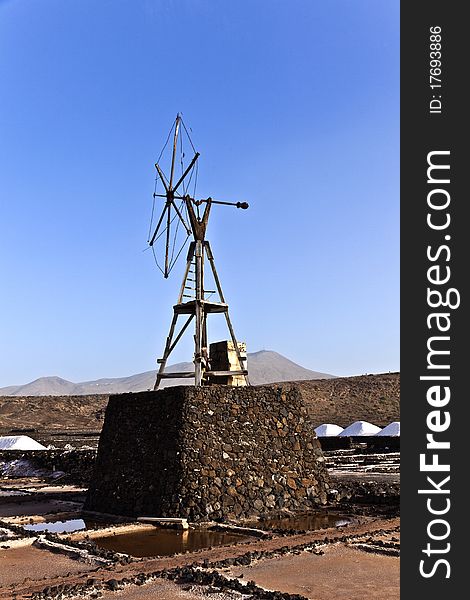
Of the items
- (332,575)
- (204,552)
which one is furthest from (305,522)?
(332,575)

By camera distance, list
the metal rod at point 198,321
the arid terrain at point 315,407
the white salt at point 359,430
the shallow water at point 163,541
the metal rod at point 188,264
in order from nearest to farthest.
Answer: the shallow water at point 163,541
the metal rod at point 198,321
the metal rod at point 188,264
the white salt at point 359,430
the arid terrain at point 315,407

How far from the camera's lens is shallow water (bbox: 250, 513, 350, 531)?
12.3 metres

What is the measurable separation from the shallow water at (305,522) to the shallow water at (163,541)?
3.83 feet

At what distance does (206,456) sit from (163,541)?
243cm

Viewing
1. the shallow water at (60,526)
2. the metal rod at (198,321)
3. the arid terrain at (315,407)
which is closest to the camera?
the shallow water at (60,526)

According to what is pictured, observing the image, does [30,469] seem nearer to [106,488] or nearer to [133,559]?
[106,488]

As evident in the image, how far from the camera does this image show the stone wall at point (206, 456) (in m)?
13.1

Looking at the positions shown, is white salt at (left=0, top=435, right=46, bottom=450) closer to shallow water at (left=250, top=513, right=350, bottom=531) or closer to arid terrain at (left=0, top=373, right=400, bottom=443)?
arid terrain at (left=0, top=373, right=400, bottom=443)

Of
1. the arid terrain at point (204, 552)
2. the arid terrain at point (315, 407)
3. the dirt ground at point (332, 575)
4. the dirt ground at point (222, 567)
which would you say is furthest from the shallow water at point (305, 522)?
the arid terrain at point (315, 407)

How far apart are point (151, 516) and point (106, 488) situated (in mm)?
1774

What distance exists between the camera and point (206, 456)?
43.7 feet

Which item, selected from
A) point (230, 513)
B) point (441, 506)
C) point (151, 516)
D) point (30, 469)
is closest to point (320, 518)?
point (230, 513)

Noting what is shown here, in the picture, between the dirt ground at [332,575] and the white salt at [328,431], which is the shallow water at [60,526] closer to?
the dirt ground at [332,575]

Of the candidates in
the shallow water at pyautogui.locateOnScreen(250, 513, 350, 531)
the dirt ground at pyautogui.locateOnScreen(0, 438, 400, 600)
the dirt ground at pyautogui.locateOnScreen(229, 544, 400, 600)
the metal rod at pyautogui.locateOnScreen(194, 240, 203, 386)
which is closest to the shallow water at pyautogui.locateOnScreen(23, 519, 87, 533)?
the dirt ground at pyautogui.locateOnScreen(0, 438, 400, 600)
